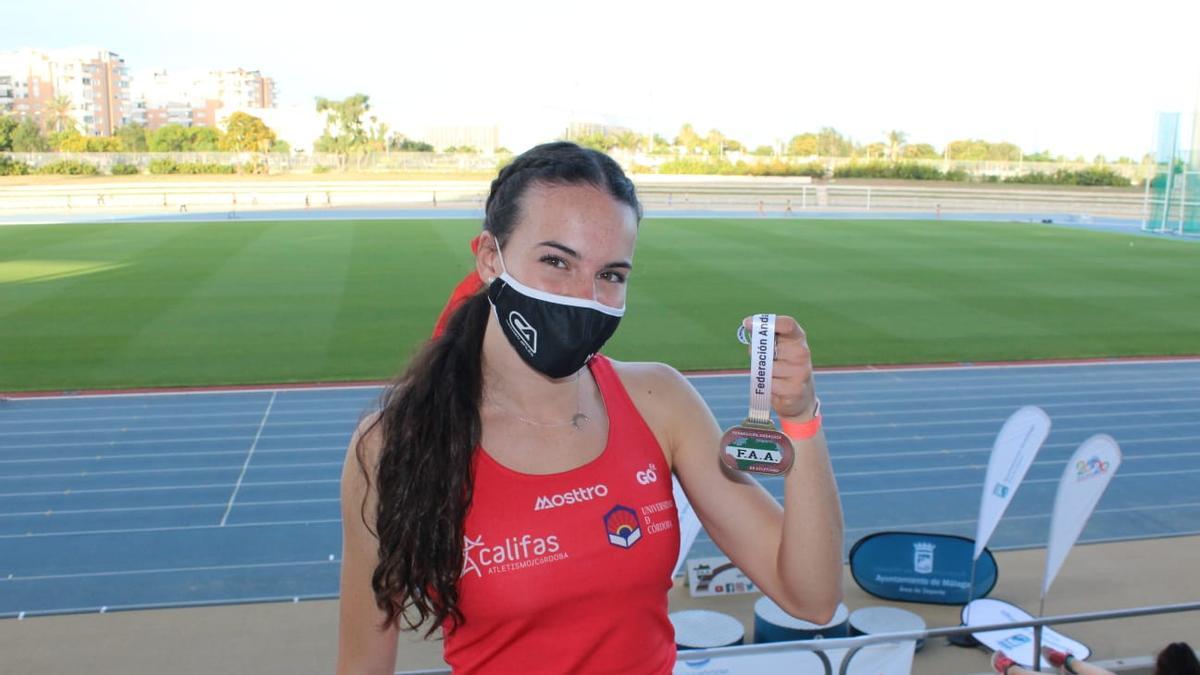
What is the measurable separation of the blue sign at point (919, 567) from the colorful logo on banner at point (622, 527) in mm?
4476

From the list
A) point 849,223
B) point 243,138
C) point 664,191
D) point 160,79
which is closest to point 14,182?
point 243,138

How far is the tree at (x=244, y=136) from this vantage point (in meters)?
62.4

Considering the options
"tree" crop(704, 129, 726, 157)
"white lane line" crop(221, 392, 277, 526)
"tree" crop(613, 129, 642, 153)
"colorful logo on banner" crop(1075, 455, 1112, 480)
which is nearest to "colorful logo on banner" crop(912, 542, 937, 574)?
"colorful logo on banner" crop(1075, 455, 1112, 480)

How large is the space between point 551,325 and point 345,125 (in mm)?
68759

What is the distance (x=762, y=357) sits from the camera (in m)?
1.49

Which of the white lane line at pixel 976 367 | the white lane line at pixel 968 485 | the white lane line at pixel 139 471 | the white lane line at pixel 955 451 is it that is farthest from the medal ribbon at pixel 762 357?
the white lane line at pixel 976 367

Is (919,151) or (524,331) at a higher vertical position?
(919,151)

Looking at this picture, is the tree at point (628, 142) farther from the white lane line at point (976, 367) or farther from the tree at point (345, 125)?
the white lane line at point (976, 367)

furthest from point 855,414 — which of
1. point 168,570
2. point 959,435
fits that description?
point 168,570

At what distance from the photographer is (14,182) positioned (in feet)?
141

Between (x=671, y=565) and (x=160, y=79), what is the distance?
198m

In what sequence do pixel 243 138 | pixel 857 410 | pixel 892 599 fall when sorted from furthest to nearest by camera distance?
1. pixel 243 138
2. pixel 857 410
3. pixel 892 599

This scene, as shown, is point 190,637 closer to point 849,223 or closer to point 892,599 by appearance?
point 892,599

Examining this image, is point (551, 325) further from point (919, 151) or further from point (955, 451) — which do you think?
point (919, 151)
